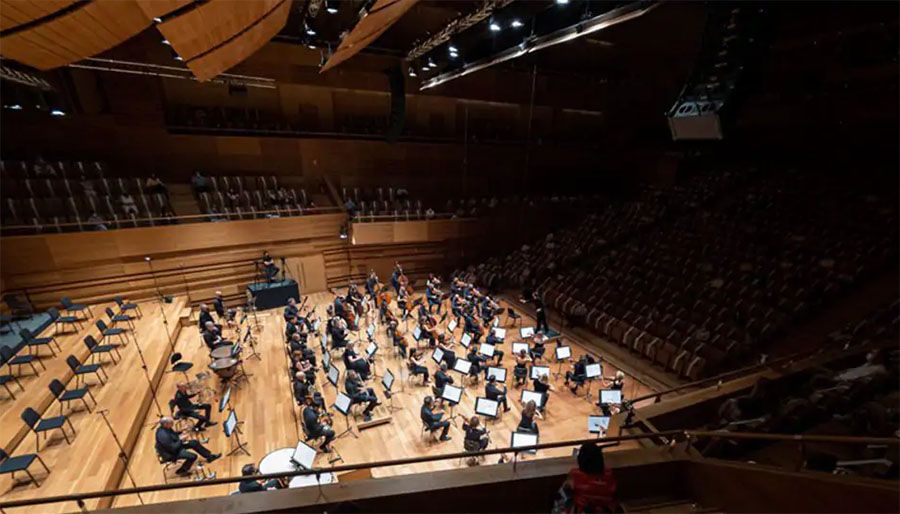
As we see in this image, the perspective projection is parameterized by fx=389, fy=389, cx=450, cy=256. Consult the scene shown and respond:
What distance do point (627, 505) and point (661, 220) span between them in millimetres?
11053

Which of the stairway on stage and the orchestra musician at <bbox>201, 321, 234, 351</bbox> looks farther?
the orchestra musician at <bbox>201, 321, 234, 351</bbox>

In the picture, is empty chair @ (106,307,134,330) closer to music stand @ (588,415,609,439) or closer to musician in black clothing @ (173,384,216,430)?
musician in black clothing @ (173,384,216,430)

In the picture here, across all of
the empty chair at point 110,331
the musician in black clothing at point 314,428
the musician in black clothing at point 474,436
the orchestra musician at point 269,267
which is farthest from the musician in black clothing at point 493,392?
the orchestra musician at point 269,267

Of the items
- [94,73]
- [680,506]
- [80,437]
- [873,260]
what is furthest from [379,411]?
[94,73]

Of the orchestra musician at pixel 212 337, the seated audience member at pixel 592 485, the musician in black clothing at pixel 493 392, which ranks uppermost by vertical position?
the seated audience member at pixel 592 485

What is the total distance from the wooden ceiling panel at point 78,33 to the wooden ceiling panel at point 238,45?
4.91 ft

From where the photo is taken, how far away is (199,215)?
10047 mm

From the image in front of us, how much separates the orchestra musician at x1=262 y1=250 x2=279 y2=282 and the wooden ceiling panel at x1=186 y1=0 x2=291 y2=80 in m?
5.42

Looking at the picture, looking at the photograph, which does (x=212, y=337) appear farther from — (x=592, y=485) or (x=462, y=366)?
(x=592, y=485)

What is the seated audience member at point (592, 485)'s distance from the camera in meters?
2.37

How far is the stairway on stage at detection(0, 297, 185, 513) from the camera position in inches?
173

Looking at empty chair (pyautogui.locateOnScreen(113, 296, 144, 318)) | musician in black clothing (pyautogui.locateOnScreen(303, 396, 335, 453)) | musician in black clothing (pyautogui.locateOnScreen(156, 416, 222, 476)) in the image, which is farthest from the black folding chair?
musician in black clothing (pyautogui.locateOnScreen(303, 396, 335, 453))

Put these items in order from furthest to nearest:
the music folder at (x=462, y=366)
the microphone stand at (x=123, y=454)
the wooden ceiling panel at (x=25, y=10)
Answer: the music folder at (x=462, y=366) → the microphone stand at (x=123, y=454) → the wooden ceiling panel at (x=25, y=10)

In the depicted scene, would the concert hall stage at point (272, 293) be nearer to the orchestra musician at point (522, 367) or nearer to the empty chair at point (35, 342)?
the empty chair at point (35, 342)
